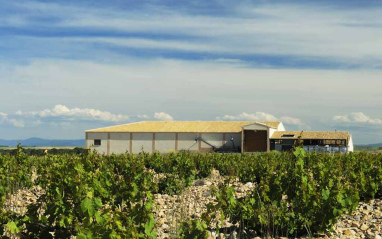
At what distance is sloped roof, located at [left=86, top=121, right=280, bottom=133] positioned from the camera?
55.4 meters

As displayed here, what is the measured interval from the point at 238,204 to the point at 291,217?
102 centimetres

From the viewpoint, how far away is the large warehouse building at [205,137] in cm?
5164

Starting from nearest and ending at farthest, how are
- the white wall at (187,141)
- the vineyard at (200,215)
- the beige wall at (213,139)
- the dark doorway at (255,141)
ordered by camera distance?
the vineyard at (200,215)
the dark doorway at (255,141)
the beige wall at (213,139)
the white wall at (187,141)

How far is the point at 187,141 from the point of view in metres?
55.1

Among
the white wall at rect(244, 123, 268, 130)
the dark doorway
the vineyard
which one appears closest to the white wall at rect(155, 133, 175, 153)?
the dark doorway

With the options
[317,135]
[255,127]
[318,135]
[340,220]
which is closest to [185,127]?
[255,127]

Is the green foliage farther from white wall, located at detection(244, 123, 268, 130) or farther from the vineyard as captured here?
white wall, located at detection(244, 123, 268, 130)

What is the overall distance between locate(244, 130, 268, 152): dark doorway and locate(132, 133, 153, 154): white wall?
11.5 m

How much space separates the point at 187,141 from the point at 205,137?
2.21 meters

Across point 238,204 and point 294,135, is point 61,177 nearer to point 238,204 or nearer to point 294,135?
point 238,204

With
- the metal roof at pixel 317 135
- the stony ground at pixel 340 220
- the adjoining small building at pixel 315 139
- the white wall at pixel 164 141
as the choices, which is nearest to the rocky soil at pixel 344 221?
the stony ground at pixel 340 220

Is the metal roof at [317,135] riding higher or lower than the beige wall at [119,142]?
higher

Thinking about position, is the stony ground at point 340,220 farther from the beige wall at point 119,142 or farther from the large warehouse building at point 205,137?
the beige wall at point 119,142

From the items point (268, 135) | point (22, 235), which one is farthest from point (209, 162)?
point (268, 135)
